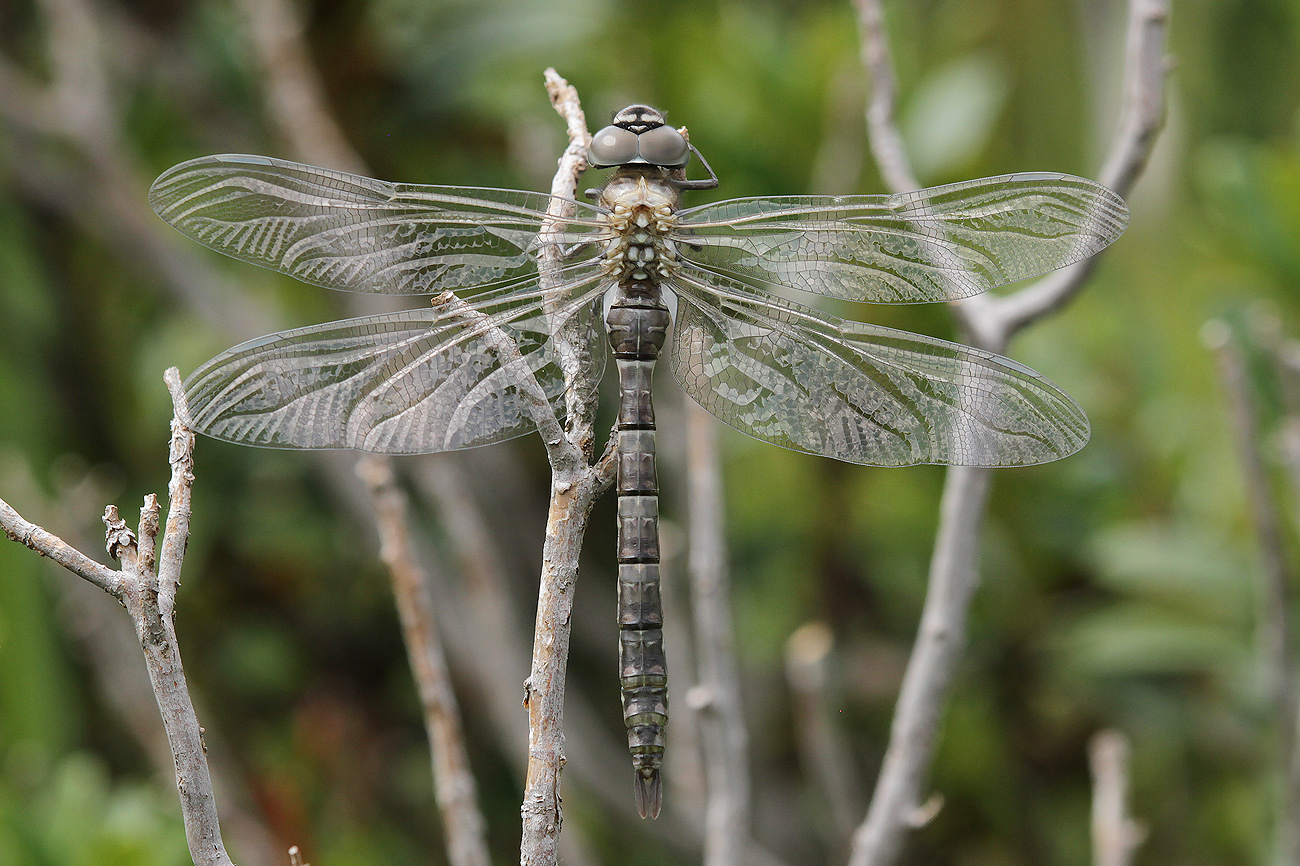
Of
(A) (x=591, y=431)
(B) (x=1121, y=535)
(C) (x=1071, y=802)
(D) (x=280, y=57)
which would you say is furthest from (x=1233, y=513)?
(D) (x=280, y=57)

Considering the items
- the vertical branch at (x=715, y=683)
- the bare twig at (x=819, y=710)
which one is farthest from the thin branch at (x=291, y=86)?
the bare twig at (x=819, y=710)

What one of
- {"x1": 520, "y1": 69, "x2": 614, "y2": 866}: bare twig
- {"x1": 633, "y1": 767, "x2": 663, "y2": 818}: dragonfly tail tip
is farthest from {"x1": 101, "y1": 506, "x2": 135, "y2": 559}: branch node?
{"x1": 633, "y1": 767, "x2": 663, "y2": 818}: dragonfly tail tip

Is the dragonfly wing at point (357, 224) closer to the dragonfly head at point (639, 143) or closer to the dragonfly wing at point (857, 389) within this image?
the dragonfly head at point (639, 143)

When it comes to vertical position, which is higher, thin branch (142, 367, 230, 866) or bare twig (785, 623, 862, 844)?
bare twig (785, 623, 862, 844)

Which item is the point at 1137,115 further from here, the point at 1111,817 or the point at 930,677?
the point at 1111,817

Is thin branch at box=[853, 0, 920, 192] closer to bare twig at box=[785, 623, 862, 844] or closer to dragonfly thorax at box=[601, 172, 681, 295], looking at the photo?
dragonfly thorax at box=[601, 172, 681, 295]

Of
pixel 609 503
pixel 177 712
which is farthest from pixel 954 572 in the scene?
pixel 609 503
